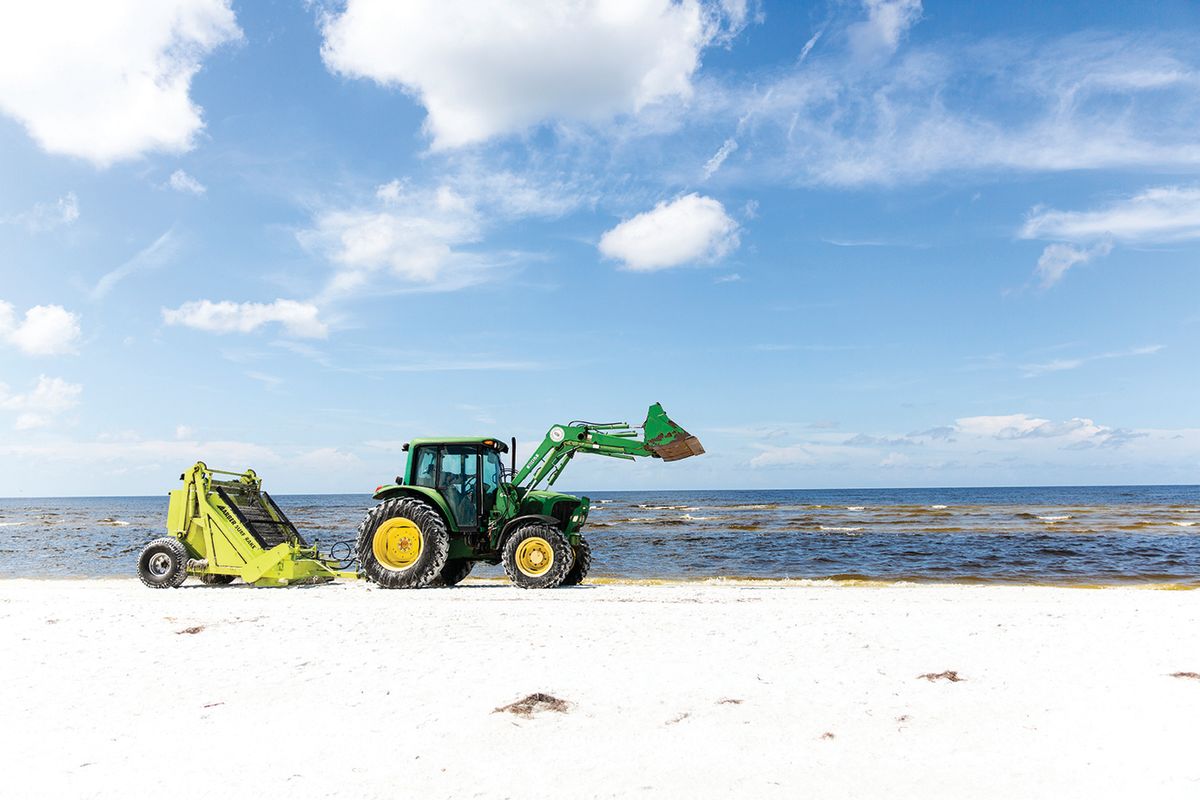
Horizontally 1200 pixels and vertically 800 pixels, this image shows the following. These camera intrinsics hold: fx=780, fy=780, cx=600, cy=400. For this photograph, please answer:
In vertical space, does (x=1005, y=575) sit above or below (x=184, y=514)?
below

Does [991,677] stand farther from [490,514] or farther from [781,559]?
[781,559]

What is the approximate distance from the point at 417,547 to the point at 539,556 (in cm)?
222

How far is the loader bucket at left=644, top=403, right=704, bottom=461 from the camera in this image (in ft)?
49.0

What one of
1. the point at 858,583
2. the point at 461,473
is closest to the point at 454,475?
the point at 461,473

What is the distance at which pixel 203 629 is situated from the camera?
31.1 feet

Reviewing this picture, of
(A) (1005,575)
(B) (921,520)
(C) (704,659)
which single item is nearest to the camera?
(C) (704,659)

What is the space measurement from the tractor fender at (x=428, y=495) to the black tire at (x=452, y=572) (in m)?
0.85

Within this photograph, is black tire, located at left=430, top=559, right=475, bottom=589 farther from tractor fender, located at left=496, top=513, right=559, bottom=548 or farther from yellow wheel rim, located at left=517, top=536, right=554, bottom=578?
yellow wheel rim, located at left=517, top=536, right=554, bottom=578

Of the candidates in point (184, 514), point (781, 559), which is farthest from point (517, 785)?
point (781, 559)

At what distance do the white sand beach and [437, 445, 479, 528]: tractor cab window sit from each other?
358 centimetres

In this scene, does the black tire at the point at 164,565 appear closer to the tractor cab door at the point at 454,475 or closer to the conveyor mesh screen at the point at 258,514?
the conveyor mesh screen at the point at 258,514

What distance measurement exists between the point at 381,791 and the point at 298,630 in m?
4.86

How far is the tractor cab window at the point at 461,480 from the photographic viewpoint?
1458 centimetres

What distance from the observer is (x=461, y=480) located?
48.3 feet
